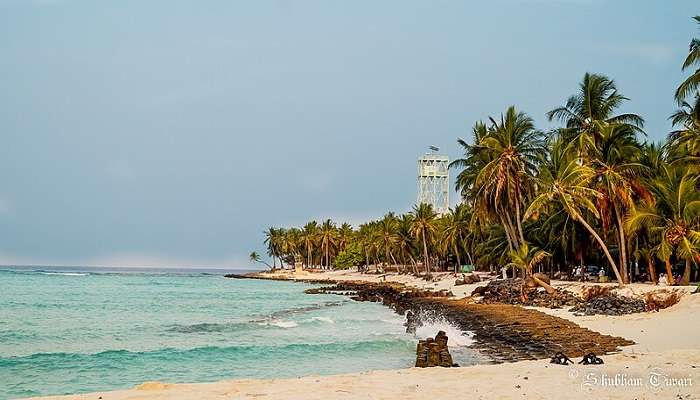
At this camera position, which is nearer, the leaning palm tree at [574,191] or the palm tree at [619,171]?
the palm tree at [619,171]

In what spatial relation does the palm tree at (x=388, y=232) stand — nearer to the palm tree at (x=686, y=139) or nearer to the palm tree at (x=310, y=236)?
the palm tree at (x=310, y=236)

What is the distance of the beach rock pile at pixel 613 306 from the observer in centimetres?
2642

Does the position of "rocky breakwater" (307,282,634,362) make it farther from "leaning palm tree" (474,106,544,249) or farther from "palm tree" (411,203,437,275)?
"palm tree" (411,203,437,275)

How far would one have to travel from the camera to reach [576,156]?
139 feet

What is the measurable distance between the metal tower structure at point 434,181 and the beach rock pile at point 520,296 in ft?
289

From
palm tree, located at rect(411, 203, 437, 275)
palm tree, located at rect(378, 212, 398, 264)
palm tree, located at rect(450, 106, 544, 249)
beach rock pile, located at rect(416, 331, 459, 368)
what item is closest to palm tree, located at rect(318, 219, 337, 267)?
palm tree, located at rect(378, 212, 398, 264)

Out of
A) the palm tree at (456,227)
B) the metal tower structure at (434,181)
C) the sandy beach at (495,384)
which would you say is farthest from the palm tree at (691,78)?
the metal tower structure at (434,181)

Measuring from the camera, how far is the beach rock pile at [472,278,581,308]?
33.5m

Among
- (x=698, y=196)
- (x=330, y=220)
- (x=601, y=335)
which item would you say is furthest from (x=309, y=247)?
(x=601, y=335)

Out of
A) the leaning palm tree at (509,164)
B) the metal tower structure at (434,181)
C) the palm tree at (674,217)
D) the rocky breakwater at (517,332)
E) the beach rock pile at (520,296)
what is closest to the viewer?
the rocky breakwater at (517,332)

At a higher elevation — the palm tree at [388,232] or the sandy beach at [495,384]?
the palm tree at [388,232]

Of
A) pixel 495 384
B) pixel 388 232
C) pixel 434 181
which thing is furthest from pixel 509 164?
pixel 434 181

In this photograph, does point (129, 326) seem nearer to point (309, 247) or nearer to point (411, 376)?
point (411, 376)

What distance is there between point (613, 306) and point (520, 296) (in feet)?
34.6
